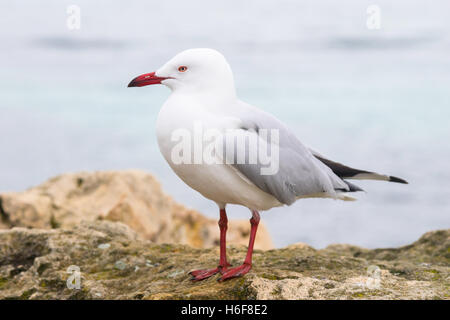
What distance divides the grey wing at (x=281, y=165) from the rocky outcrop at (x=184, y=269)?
852mm

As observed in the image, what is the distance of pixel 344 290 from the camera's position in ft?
18.9

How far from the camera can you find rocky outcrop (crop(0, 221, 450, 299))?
581cm

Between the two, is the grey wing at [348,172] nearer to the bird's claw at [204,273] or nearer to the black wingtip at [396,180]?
the black wingtip at [396,180]

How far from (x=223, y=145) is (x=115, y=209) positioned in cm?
539

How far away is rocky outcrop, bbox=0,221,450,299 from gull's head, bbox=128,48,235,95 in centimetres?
190

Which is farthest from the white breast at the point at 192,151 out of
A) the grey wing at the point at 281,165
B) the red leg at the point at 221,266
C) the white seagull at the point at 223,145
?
the red leg at the point at 221,266

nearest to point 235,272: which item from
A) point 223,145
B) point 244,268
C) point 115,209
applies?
point 244,268

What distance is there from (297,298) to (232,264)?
148 cm

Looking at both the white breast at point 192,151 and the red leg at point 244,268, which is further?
the red leg at point 244,268

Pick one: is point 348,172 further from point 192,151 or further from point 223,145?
point 192,151

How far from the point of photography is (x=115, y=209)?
10711mm

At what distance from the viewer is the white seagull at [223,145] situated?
5820 mm
